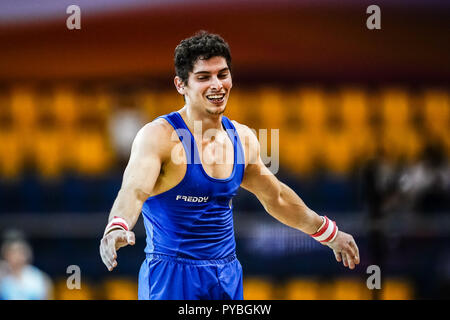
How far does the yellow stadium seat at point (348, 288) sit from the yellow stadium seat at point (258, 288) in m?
0.73

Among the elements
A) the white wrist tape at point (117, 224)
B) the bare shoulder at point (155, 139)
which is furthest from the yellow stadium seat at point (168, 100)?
the white wrist tape at point (117, 224)

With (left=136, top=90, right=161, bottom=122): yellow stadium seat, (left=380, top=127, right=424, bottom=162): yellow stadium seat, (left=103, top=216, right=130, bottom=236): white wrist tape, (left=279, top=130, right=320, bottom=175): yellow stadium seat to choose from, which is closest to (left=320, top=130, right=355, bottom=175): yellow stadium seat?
(left=279, top=130, right=320, bottom=175): yellow stadium seat

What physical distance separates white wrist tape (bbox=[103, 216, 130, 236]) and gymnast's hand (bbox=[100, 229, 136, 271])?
48mm

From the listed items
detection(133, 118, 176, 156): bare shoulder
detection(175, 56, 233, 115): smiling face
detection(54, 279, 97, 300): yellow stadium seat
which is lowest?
detection(54, 279, 97, 300): yellow stadium seat

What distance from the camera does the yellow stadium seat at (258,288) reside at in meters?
8.07

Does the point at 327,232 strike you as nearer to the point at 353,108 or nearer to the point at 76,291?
the point at 76,291

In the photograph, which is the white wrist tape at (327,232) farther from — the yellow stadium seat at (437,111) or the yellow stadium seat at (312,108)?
the yellow stadium seat at (437,111)

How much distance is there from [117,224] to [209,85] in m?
1.04

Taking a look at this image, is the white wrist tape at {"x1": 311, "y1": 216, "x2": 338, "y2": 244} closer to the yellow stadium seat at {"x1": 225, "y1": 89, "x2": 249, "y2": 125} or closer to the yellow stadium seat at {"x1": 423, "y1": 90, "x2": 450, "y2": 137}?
the yellow stadium seat at {"x1": 225, "y1": 89, "x2": 249, "y2": 125}

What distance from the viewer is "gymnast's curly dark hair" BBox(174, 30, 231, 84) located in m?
3.95

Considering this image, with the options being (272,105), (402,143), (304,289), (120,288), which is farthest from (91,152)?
(402,143)

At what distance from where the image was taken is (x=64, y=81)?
9906mm

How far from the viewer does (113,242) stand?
3234 millimetres
